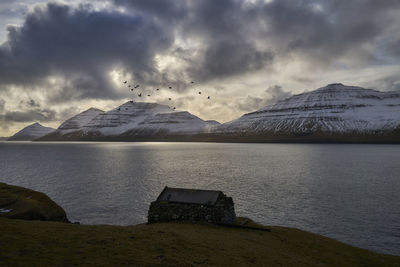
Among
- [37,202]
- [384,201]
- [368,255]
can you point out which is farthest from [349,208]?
[37,202]

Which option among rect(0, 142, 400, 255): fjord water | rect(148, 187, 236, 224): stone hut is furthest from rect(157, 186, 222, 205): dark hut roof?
rect(0, 142, 400, 255): fjord water

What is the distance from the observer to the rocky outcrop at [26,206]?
29.7 metres

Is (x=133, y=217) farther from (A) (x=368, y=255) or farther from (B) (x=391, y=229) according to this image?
(B) (x=391, y=229)

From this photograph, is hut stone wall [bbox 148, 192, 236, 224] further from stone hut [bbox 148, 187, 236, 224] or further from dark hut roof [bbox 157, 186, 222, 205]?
dark hut roof [bbox 157, 186, 222, 205]

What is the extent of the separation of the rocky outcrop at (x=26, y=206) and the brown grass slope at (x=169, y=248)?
34.2ft

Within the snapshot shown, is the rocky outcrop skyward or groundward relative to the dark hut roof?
groundward

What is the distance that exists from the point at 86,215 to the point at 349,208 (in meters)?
40.0

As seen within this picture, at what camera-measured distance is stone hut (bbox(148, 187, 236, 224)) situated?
27812mm

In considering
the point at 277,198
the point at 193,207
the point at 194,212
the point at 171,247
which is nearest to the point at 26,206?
the point at 193,207

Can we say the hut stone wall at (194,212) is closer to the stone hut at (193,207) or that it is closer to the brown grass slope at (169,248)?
the stone hut at (193,207)

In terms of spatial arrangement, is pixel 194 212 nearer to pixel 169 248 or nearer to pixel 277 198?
pixel 169 248

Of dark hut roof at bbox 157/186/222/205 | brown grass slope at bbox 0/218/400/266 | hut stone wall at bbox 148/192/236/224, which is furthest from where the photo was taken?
dark hut roof at bbox 157/186/222/205

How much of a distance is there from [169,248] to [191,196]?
1091 cm

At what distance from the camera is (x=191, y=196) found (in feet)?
95.9
